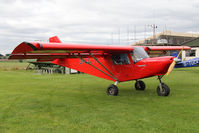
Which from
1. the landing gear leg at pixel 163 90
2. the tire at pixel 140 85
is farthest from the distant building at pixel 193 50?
the landing gear leg at pixel 163 90

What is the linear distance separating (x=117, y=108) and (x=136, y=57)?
3.09 meters

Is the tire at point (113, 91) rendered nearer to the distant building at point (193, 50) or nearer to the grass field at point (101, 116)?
the grass field at point (101, 116)

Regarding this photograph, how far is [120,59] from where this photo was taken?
9.69m

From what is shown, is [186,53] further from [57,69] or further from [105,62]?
[105,62]

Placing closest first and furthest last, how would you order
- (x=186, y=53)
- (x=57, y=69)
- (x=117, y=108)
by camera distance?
1. (x=117, y=108)
2. (x=57, y=69)
3. (x=186, y=53)

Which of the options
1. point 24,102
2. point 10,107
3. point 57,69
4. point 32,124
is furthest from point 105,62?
point 57,69

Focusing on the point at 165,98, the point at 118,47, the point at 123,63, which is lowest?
the point at 165,98

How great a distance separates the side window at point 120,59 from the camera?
9.46m

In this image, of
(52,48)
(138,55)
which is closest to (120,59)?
(138,55)

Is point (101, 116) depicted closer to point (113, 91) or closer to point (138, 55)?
point (113, 91)

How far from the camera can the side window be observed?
9461 millimetres

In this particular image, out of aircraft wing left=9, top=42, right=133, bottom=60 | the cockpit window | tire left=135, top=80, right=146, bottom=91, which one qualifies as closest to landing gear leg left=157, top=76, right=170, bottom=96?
the cockpit window

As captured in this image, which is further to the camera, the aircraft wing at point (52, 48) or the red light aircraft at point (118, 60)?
the red light aircraft at point (118, 60)

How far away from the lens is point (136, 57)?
9.18 meters
